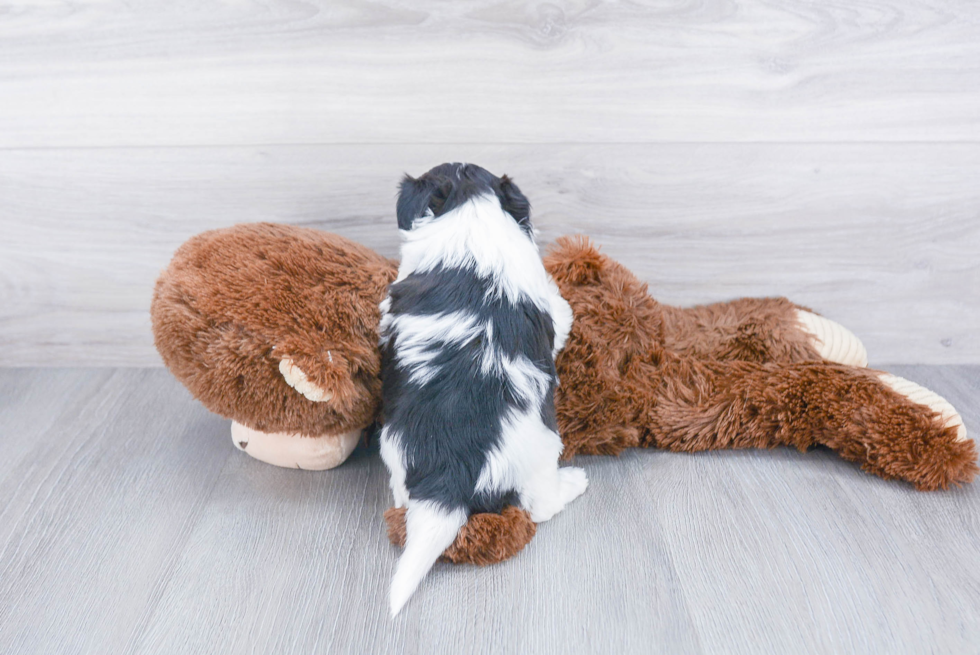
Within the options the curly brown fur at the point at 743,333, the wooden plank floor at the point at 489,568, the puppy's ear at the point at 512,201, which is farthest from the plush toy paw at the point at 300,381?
→ the curly brown fur at the point at 743,333

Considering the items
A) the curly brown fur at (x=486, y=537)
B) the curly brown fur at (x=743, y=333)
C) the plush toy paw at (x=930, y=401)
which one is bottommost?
the curly brown fur at (x=486, y=537)

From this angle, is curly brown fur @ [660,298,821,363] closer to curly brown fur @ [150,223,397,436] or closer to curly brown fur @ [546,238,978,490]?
curly brown fur @ [546,238,978,490]

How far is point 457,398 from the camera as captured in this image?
1.01m

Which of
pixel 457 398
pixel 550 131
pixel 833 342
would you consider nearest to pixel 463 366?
pixel 457 398

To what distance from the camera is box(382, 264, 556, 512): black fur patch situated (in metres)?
0.99

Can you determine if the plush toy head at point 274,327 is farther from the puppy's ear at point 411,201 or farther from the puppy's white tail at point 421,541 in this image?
the puppy's white tail at point 421,541

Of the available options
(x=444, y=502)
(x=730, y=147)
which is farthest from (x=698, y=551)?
(x=730, y=147)

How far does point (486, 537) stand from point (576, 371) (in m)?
0.38

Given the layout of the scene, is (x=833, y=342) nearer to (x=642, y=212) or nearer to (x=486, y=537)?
(x=642, y=212)

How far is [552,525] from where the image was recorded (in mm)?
1112

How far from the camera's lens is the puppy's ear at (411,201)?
3.56ft

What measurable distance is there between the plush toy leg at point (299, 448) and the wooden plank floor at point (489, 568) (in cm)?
3

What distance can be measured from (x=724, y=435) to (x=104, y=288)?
135 centimetres

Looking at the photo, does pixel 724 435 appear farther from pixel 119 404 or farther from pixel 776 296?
pixel 119 404
